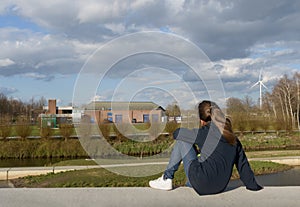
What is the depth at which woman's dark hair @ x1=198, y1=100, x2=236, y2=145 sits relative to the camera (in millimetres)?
3624

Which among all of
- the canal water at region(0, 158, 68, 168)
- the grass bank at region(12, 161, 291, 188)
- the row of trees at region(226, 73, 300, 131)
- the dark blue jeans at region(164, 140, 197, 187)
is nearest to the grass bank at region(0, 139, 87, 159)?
the canal water at region(0, 158, 68, 168)

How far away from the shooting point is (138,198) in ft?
12.5

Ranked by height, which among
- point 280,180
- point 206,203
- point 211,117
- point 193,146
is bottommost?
point 280,180

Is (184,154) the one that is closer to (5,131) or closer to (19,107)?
(5,131)

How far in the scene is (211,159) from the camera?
3635 millimetres

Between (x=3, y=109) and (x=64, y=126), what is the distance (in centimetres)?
3674

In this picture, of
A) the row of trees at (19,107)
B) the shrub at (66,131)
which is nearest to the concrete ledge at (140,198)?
the shrub at (66,131)

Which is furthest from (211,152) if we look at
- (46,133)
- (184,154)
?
(46,133)

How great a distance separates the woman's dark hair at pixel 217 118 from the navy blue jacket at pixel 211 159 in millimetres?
45

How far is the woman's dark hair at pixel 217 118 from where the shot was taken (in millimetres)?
3624

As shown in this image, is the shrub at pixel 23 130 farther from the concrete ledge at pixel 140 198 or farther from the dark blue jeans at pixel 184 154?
the dark blue jeans at pixel 184 154

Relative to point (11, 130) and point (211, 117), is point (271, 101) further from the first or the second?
point (211, 117)

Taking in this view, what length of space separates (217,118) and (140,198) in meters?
1.19

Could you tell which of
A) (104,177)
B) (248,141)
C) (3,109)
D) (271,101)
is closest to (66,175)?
(104,177)
